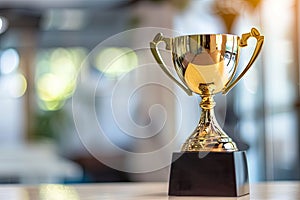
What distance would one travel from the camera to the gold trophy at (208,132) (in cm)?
71

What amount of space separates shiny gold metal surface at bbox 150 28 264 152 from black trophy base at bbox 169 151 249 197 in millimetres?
16

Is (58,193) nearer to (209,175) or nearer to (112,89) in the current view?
(209,175)

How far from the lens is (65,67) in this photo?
271cm

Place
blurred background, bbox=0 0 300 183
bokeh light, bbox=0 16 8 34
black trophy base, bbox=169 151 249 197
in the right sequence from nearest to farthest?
black trophy base, bbox=169 151 249 197 < blurred background, bbox=0 0 300 183 < bokeh light, bbox=0 16 8 34

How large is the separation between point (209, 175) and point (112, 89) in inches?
78.3

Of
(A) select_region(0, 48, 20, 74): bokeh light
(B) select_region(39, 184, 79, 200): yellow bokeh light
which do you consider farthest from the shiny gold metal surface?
(A) select_region(0, 48, 20, 74): bokeh light

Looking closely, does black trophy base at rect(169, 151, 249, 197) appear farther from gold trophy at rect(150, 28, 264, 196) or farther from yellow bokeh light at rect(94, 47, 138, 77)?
yellow bokeh light at rect(94, 47, 138, 77)

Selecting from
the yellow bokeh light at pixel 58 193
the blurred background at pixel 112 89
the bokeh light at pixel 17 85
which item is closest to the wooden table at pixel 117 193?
the yellow bokeh light at pixel 58 193

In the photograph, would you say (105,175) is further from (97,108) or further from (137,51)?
(137,51)

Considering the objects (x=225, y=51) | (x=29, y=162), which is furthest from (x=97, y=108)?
(x=225, y=51)

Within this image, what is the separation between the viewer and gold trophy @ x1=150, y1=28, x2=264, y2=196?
0.71 meters

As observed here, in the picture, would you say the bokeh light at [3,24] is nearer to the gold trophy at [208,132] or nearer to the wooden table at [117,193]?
the wooden table at [117,193]

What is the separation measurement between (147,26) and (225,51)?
197 cm

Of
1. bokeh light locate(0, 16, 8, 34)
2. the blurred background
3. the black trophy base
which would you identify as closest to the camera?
the black trophy base
